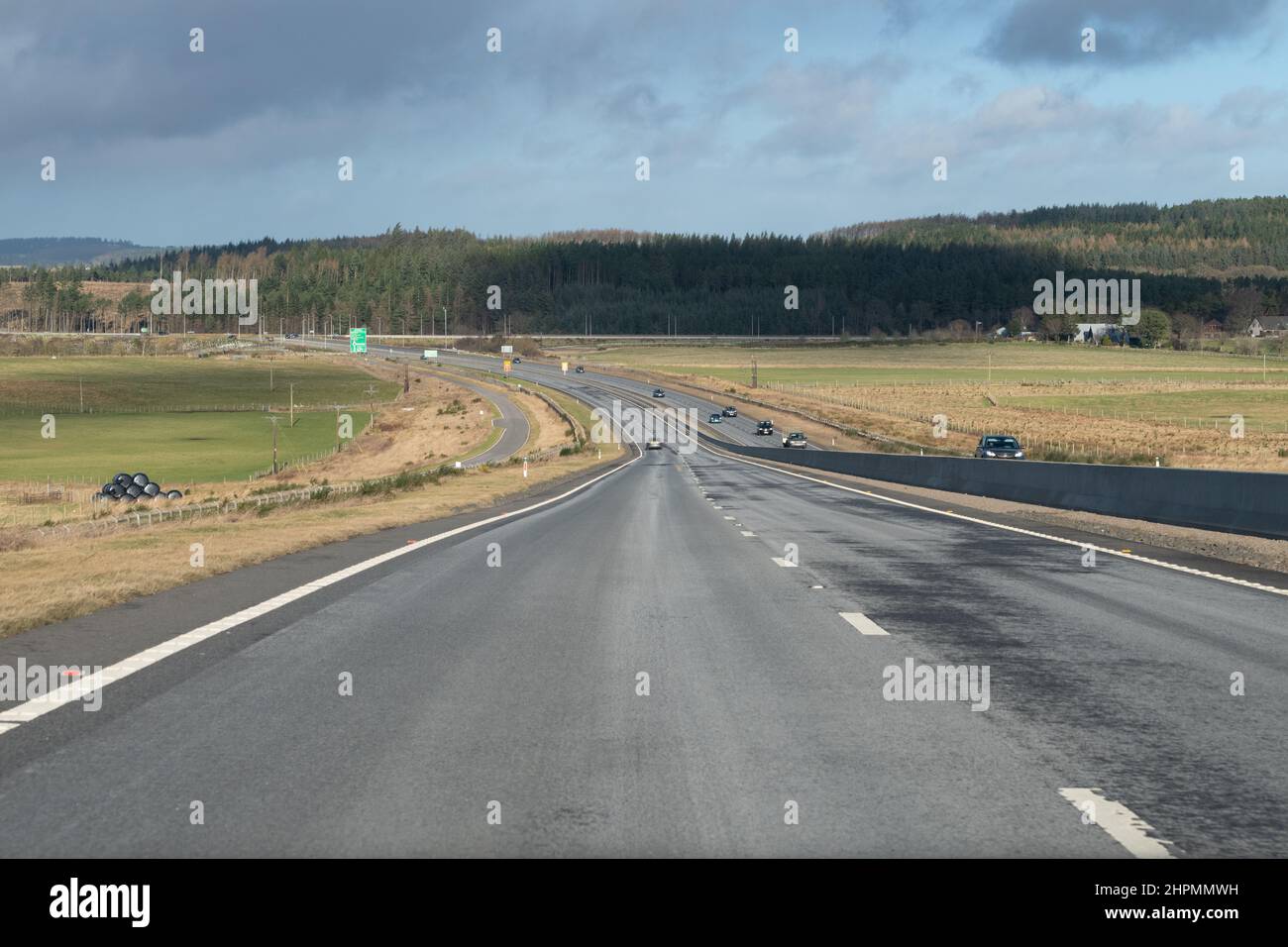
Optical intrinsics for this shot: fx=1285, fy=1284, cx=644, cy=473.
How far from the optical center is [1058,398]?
396 ft

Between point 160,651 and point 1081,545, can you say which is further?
point 1081,545

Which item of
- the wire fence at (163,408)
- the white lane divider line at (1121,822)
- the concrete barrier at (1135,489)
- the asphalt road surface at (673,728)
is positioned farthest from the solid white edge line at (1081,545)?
the wire fence at (163,408)

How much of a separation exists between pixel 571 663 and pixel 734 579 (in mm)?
5885

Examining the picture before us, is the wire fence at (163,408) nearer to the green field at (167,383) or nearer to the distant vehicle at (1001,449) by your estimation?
the green field at (167,383)

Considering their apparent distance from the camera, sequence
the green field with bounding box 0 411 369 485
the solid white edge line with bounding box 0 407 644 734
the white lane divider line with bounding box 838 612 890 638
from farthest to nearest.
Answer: the green field with bounding box 0 411 369 485 < the white lane divider line with bounding box 838 612 890 638 < the solid white edge line with bounding box 0 407 644 734

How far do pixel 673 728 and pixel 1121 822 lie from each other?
2.53 meters

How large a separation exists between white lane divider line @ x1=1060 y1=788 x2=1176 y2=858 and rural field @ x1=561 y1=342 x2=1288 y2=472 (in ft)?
145

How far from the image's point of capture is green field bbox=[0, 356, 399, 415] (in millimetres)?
143500

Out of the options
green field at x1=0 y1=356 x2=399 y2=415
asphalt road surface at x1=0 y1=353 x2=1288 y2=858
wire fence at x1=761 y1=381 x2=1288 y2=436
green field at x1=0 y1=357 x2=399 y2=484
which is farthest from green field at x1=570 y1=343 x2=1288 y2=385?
asphalt road surface at x1=0 y1=353 x2=1288 y2=858

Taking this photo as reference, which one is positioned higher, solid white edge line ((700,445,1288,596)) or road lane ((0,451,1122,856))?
road lane ((0,451,1122,856))

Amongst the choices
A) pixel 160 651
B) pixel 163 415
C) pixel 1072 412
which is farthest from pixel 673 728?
pixel 163 415

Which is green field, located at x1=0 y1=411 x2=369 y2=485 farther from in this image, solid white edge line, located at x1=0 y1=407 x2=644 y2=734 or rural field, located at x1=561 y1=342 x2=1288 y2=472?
solid white edge line, located at x1=0 y1=407 x2=644 y2=734

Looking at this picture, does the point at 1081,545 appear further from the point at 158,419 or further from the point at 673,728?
the point at 158,419

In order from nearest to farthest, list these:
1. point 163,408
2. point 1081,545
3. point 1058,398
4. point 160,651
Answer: point 160,651, point 1081,545, point 1058,398, point 163,408
